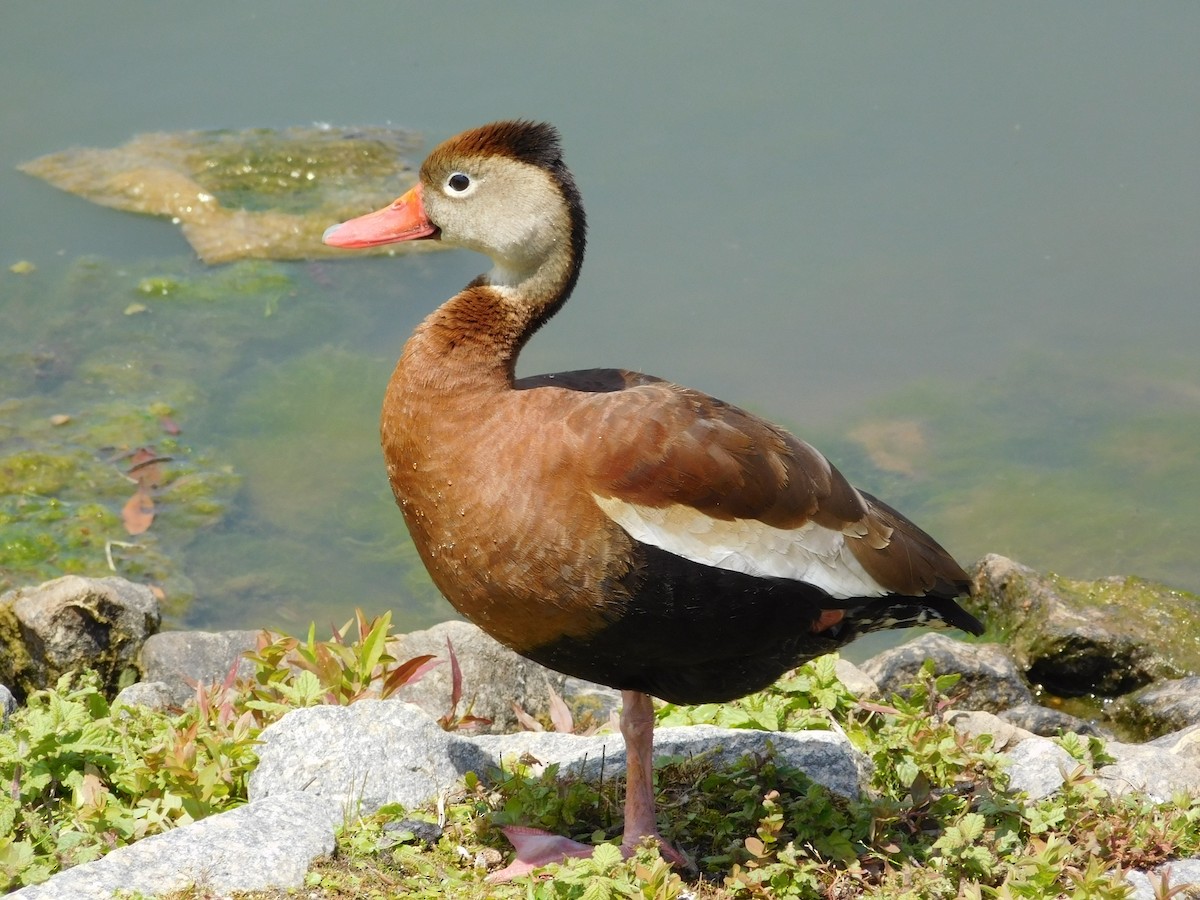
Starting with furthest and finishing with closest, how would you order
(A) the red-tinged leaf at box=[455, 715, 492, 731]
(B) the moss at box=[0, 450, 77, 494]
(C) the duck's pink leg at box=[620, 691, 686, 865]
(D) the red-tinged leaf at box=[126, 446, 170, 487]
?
(D) the red-tinged leaf at box=[126, 446, 170, 487], (B) the moss at box=[0, 450, 77, 494], (A) the red-tinged leaf at box=[455, 715, 492, 731], (C) the duck's pink leg at box=[620, 691, 686, 865]

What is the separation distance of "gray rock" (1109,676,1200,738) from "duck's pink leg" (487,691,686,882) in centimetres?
→ 271

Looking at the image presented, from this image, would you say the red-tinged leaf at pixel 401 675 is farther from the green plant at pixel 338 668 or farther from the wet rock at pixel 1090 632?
the wet rock at pixel 1090 632

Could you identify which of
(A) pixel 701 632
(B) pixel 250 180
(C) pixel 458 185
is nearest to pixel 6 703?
(C) pixel 458 185

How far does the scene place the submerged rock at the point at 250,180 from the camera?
898 cm

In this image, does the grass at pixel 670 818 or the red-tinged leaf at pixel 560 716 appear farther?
the red-tinged leaf at pixel 560 716

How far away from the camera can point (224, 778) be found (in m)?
3.90

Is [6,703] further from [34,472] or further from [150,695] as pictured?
[34,472]

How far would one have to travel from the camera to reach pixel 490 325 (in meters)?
3.71

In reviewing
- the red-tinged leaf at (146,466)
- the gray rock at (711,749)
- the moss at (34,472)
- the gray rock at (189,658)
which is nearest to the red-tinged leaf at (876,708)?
the gray rock at (711,749)

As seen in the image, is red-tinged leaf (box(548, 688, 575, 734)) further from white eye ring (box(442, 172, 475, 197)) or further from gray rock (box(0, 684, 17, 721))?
white eye ring (box(442, 172, 475, 197))

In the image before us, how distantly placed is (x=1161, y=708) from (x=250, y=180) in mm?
6489

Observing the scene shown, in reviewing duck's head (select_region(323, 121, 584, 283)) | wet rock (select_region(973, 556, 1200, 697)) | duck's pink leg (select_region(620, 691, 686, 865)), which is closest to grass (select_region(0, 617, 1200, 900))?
duck's pink leg (select_region(620, 691, 686, 865))

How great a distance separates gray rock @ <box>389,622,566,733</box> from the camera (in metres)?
4.90

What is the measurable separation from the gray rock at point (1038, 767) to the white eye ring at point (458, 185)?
7.28 feet
